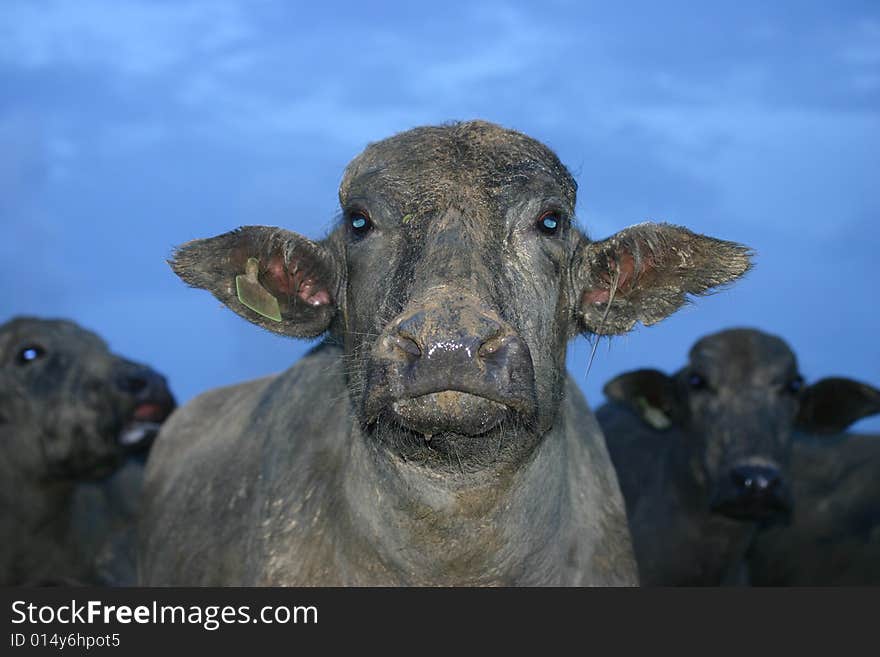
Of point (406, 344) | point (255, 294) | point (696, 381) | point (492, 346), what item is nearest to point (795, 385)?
point (696, 381)

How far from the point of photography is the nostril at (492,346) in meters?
4.16

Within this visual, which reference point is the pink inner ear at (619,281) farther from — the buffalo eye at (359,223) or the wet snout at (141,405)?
the wet snout at (141,405)

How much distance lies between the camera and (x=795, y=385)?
31.1ft

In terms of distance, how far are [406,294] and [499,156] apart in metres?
0.80

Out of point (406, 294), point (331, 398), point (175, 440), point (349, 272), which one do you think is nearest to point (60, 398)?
point (175, 440)

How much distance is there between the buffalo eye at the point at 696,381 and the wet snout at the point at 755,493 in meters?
0.91

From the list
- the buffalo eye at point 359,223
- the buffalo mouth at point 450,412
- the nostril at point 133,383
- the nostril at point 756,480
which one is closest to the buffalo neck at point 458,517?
the buffalo mouth at point 450,412

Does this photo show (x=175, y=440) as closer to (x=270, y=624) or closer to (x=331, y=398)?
(x=331, y=398)

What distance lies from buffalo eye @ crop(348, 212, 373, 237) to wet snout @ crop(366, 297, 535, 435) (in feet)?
2.71

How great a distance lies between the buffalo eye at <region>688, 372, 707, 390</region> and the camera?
9.47 m

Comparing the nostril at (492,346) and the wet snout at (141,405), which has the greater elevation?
the wet snout at (141,405)

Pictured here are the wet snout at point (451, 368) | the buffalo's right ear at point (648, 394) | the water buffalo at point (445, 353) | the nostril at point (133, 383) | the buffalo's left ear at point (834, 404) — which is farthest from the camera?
the nostril at point (133, 383)

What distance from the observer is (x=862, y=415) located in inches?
374

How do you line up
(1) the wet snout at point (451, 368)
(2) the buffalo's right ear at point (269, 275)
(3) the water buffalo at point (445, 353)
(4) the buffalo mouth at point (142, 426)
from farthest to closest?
(4) the buffalo mouth at point (142, 426) → (2) the buffalo's right ear at point (269, 275) → (3) the water buffalo at point (445, 353) → (1) the wet snout at point (451, 368)
